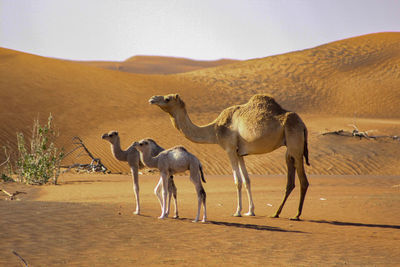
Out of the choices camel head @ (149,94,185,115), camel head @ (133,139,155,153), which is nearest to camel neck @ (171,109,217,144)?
camel head @ (149,94,185,115)

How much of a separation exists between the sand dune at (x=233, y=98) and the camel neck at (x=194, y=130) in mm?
11152

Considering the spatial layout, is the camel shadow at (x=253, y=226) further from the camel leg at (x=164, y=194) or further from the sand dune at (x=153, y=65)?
the sand dune at (x=153, y=65)

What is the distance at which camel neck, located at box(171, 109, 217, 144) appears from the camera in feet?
34.4

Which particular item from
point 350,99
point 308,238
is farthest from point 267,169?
point 350,99

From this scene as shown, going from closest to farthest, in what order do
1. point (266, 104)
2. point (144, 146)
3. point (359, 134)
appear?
point (144, 146) → point (266, 104) → point (359, 134)

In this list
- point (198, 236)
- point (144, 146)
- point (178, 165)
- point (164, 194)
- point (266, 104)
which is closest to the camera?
point (198, 236)

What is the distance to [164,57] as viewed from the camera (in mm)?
147125

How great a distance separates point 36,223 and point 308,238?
4117 mm

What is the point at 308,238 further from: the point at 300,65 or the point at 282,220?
the point at 300,65

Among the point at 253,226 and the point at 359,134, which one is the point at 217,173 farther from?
the point at 253,226

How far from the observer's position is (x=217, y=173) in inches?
847

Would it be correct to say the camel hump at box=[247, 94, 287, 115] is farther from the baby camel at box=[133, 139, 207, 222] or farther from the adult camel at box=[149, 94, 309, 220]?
the baby camel at box=[133, 139, 207, 222]

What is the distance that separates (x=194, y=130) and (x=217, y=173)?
1112 centimetres

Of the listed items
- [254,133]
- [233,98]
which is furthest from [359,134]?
[254,133]
